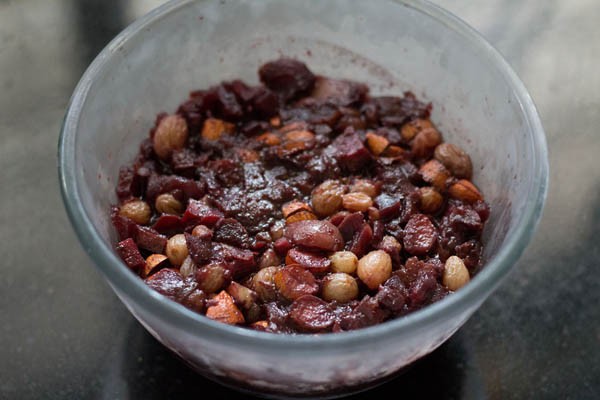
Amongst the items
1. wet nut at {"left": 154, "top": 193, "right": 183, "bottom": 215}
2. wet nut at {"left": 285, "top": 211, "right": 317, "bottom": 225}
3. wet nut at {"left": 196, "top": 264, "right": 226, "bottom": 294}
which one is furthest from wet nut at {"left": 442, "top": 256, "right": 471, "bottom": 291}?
wet nut at {"left": 154, "top": 193, "right": 183, "bottom": 215}

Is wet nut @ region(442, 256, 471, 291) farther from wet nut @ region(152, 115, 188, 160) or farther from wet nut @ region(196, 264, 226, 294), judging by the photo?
wet nut @ region(152, 115, 188, 160)

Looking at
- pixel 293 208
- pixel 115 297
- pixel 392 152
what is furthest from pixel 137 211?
pixel 392 152

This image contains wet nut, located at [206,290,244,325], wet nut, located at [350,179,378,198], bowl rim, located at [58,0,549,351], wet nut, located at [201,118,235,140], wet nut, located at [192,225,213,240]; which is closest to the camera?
bowl rim, located at [58,0,549,351]

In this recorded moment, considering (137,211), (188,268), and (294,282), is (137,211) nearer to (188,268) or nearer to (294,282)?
(188,268)

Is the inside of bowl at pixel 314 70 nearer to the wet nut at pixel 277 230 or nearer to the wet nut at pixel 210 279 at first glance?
the wet nut at pixel 210 279

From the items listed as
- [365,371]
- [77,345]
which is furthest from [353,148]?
[77,345]
